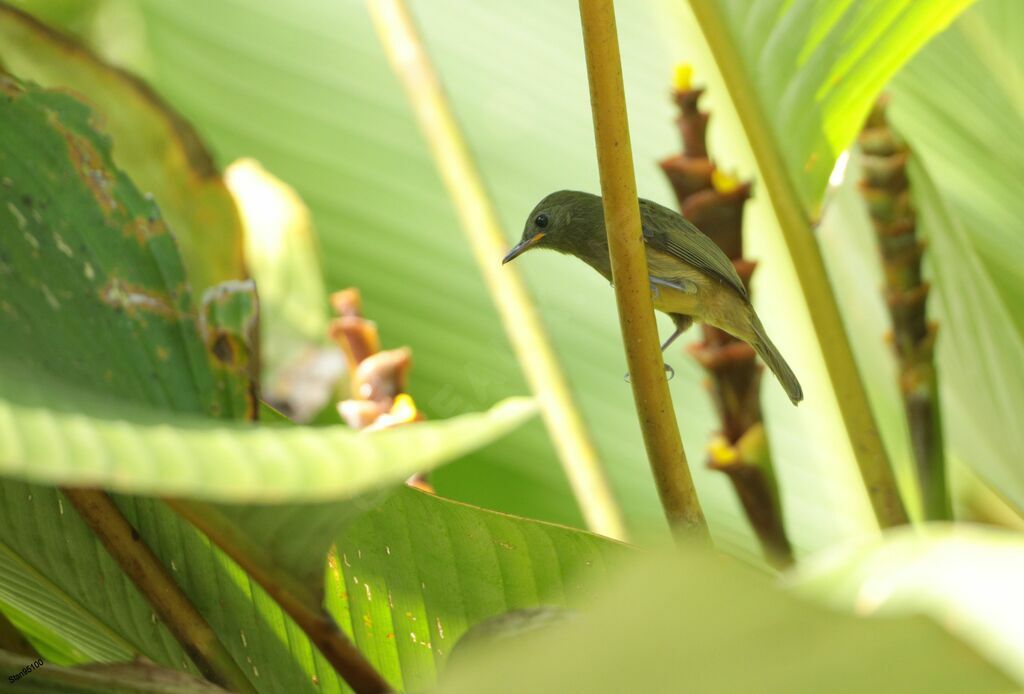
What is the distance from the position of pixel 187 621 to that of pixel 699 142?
639 mm

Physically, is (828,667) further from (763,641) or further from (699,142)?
(699,142)

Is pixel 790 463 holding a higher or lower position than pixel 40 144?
lower

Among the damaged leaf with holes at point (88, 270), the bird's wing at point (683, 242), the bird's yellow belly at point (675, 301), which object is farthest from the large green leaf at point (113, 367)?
the bird's yellow belly at point (675, 301)

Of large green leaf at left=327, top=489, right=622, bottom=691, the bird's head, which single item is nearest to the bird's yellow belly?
the bird's head

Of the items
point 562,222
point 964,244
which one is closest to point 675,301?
point 562,222

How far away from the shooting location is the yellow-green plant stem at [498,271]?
4.17ft

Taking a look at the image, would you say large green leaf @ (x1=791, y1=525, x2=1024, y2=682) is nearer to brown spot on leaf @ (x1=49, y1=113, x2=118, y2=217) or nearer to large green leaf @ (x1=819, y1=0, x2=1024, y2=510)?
brown spot on leaf @ (x1=49, y1=113, x2=118, y2=217)

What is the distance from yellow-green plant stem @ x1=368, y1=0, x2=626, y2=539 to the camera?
1.27m

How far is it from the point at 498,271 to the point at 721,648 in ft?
3.56

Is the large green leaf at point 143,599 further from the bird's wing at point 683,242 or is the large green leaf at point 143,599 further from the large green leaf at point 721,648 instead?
the bird's wing at point 683,242

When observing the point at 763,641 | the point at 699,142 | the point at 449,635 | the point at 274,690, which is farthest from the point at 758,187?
the point at 763,641

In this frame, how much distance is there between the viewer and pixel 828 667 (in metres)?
0.32

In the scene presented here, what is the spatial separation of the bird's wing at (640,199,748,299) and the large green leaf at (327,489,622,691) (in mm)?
443

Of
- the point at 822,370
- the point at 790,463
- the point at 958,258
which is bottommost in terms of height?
the point at 790,463
